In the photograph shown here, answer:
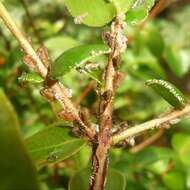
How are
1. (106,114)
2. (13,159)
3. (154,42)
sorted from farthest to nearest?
(154,42) < (106,114) < (13,159)

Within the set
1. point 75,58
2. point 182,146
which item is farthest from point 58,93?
point 182,146

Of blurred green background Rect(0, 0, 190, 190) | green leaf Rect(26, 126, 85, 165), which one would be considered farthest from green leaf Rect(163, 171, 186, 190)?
green leaf Rect(26, 126, 85, 165)

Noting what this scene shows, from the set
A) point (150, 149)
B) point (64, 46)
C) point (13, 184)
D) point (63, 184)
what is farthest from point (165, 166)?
point (13, 184)

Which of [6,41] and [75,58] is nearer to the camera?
[75,58]

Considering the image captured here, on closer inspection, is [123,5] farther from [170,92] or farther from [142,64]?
[142,64]

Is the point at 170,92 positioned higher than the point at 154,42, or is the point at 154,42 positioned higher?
the point at 154,42

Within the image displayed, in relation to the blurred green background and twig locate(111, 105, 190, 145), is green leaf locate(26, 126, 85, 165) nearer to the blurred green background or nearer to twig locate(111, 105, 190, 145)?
twig locate(111, 105, 190, 145)
